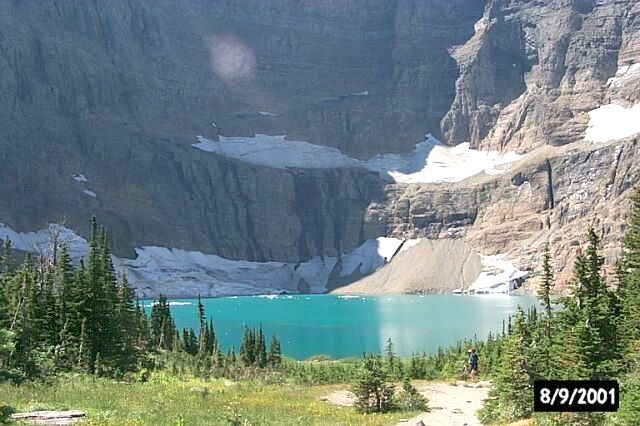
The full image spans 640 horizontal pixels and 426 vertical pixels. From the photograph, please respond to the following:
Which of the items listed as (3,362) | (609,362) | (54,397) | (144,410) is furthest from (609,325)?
(3,362)

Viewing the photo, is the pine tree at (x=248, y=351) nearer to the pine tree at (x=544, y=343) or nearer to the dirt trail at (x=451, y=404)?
the dirt trail at (x=451, y=404)

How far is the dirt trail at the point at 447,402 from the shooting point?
21733 millimetres

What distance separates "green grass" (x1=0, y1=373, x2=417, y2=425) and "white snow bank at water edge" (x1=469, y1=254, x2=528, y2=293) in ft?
532

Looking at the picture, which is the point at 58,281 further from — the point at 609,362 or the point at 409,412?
the point at 609,362

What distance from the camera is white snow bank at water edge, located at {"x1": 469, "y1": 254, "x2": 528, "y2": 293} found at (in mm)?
184125

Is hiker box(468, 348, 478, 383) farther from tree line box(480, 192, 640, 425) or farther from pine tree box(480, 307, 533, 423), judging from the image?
pine tree box(480, 307, 533, 423)

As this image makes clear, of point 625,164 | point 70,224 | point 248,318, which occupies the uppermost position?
point 625,164

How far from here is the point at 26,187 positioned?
7219 inches

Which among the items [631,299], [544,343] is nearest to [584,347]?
[631,299]

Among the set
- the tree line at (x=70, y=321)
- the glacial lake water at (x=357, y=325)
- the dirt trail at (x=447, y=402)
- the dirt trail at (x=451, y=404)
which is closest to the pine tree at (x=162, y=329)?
the tree line at (x=70, y=321)

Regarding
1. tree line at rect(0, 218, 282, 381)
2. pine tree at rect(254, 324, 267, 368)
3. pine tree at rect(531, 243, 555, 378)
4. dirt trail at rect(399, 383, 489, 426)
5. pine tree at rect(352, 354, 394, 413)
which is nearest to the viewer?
pine tree at rect(531, 243, 555, 378)

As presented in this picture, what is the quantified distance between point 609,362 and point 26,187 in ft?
608

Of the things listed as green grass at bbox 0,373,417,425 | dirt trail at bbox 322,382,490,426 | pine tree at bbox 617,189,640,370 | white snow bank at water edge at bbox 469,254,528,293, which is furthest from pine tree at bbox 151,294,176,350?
white snow bank at water edge at bbox 469,254,528,293
